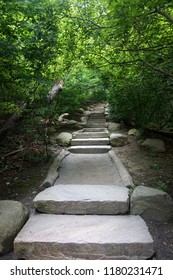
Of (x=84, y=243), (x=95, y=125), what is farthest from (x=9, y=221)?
(x=95, y=125)

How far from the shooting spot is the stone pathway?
2.14 meters

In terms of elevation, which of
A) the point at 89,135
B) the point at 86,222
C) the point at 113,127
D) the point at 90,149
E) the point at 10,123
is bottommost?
the point at 86,222

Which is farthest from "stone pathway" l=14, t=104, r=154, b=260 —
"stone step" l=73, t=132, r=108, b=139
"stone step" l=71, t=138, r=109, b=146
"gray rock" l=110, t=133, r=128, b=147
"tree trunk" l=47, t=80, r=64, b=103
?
"stone step" l=73, t=132, r=108, b=139

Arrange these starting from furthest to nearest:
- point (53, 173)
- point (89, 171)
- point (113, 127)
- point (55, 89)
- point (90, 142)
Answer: point (113, 127) < point (90, 142) < point (55, 89) < point (89, 171) < point (53, 173)

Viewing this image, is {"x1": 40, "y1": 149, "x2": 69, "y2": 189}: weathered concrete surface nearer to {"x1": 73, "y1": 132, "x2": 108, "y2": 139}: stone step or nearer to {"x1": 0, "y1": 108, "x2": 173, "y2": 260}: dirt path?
{"x1": 0, "y1": 108, "x2": 173, "y2": 260}: dirt path

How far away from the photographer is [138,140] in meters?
6.23

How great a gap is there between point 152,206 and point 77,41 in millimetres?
3506

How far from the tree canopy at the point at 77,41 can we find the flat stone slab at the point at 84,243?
2.26 metres

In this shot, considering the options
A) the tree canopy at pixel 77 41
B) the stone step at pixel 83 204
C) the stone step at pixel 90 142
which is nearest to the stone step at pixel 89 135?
the stone step at pixel 90 142

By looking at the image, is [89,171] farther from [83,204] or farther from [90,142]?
[90,142]

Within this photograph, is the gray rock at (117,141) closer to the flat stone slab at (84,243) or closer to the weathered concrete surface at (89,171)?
the weathered concrete surface at (89,171)

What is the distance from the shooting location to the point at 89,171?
4184mm

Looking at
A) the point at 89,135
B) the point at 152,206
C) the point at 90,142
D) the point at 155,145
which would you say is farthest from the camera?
the point at 89,135

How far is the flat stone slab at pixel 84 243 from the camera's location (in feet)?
7.00
